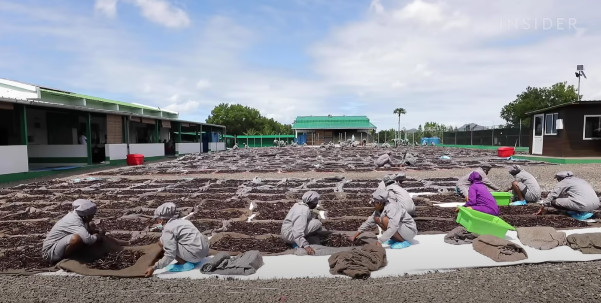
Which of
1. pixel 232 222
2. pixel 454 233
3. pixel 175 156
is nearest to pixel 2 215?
pixel 232 222

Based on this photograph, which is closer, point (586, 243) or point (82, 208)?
point (82, 208)

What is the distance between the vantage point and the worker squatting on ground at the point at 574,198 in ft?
18.6

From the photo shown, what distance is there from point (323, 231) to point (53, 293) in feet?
10.1

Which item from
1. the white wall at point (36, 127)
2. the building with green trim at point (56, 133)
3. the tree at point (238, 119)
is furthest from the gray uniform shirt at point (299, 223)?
the tree at point (238, 119)

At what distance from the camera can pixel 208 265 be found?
12.8 feet

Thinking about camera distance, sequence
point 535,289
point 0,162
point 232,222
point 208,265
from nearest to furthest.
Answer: point 535,289 < point 208,265 < point 232,222 < point 0,162

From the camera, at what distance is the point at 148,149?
2114 cm

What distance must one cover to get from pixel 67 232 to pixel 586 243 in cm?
605

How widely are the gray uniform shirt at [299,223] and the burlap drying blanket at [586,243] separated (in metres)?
3.23

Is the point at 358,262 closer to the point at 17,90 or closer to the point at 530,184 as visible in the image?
the point at 530,184

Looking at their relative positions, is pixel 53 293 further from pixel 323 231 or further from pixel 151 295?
pixel 323 231

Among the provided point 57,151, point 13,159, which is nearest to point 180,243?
point 13,159

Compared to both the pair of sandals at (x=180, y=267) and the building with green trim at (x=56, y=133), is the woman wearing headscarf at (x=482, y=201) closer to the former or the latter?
the pair of sandals at (x=180, y=267)

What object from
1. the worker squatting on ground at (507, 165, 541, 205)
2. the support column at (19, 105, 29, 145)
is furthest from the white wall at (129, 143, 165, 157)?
the worker squatting on ground at (507, 165, 541, 205)
